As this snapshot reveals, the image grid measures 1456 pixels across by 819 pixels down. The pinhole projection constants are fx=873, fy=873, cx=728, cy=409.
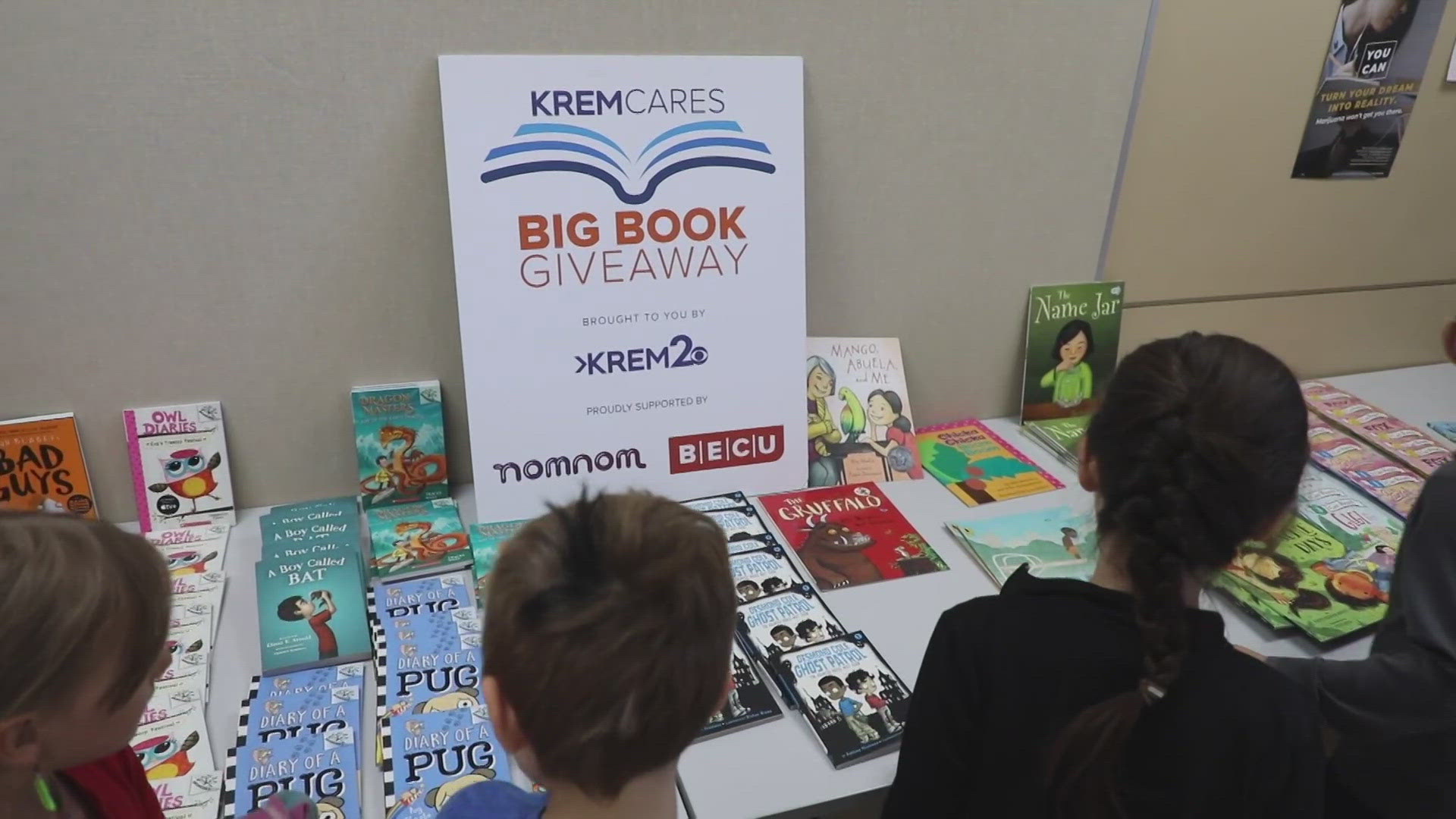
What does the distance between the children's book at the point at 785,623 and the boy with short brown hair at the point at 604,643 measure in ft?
1.48

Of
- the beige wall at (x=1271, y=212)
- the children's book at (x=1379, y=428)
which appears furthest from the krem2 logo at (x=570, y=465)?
the children's book at (x=1379, y=428)

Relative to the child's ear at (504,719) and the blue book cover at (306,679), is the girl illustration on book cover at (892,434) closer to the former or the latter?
the blue book cover at (306,679)

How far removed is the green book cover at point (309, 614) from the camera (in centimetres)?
105

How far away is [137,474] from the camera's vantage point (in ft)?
4.02

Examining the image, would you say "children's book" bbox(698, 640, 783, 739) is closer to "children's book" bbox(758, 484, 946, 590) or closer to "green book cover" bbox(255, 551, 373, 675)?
"children's book" bbox(758, 484, 946, 590)

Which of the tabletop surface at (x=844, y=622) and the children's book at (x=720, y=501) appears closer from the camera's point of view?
the tabletop surface at (x=844, y=622)

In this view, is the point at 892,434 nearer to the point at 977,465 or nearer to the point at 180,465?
the point at 977,465

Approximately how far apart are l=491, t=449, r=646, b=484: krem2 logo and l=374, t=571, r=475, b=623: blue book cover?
0.55ft

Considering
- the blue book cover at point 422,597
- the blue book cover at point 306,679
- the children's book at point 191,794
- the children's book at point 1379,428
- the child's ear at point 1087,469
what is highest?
the child's ear at point 1087,469

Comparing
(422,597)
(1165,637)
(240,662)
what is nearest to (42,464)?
(240,662)

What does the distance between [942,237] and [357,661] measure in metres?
1.09

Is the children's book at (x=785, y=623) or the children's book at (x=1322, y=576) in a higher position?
the children's book at (x=1322, y=576)

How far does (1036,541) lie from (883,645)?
353 mm

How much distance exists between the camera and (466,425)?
1.38 m
